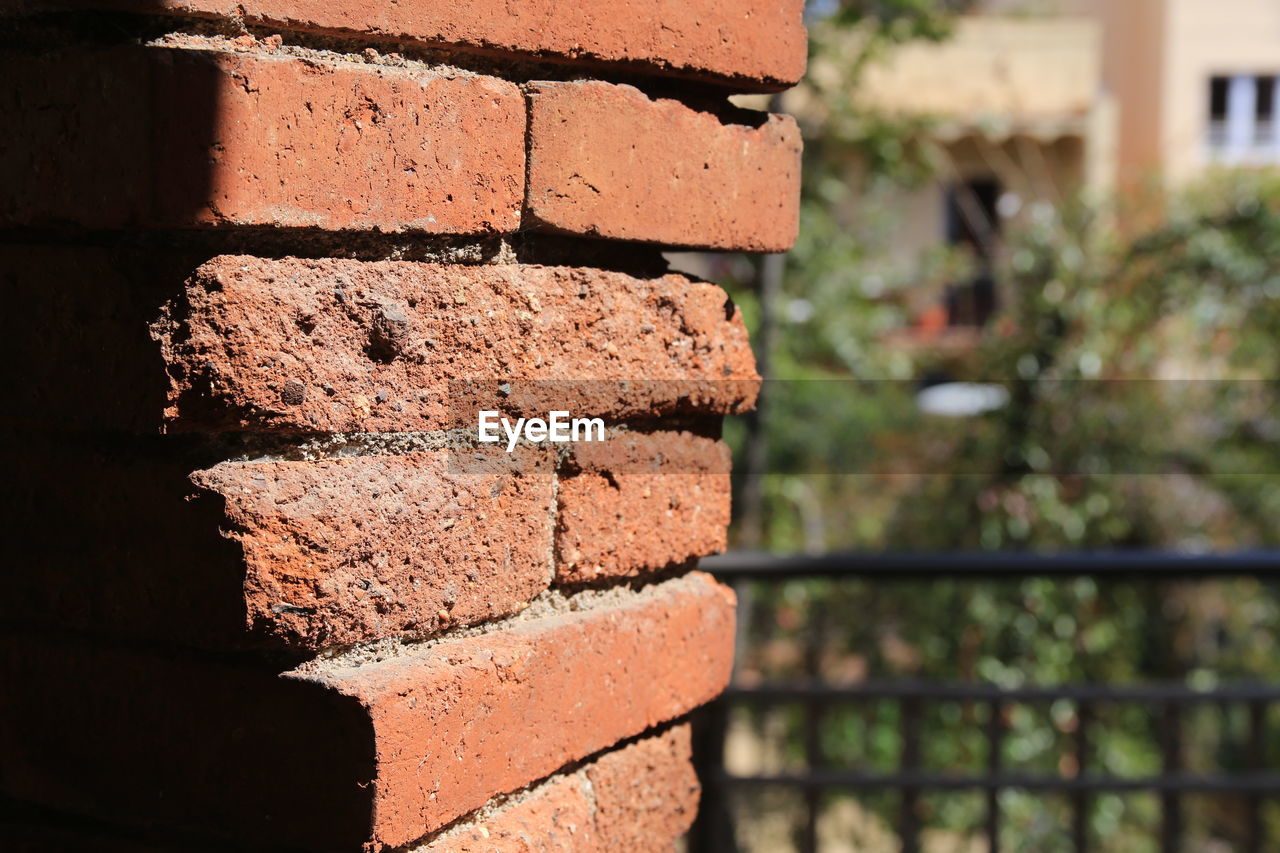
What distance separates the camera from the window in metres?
18.3

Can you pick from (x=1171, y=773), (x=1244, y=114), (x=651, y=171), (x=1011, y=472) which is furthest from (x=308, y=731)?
(x=1244, y=114)

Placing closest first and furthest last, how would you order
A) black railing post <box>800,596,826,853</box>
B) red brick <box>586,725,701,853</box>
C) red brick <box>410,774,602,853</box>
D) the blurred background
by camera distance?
red brick <box>410,774,602,853</box>
red brick <box>586,725,701,853</box>
black railing post <box>800,596,826,853</box>
the blurred background

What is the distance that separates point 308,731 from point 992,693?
2435 millimetres

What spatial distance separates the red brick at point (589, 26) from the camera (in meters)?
0.84

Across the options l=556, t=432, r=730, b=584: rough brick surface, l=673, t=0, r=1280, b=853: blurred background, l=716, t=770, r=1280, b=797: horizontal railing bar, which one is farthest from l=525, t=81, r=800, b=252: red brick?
l=673, t=0, r=1280, b=853: blurred background

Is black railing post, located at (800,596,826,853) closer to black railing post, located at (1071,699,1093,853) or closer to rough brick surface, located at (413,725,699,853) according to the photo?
black railing post, located at (1071,699,1093,853)

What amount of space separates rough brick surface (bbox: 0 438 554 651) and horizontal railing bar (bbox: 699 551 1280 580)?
167 centimetres

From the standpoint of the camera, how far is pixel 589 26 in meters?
0.98

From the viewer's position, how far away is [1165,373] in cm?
580

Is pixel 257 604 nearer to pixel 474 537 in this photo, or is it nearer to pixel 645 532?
pixel 474 537

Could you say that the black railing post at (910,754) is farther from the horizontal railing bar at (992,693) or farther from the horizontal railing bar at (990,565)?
the horizontal railing bar at (990,565)

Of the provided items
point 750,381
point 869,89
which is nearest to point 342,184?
point 750,381

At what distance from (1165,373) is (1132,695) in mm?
3117

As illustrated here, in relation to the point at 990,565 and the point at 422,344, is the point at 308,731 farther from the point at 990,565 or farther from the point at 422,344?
the point at 990,565
